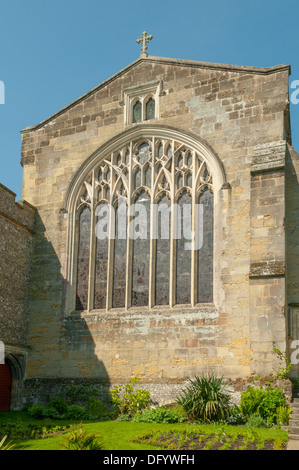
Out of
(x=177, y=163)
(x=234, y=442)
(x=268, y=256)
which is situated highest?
(x=177, y=163)

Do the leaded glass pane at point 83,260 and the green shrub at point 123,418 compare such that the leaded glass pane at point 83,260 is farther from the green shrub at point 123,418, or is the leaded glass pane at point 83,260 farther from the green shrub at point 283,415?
the green shrub at point 283,415

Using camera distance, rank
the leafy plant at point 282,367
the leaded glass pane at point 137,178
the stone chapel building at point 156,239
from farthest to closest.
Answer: the leaded glass pane at point 137,178, the stone chapel building at point 156,239, the leafy plant at point 282,367

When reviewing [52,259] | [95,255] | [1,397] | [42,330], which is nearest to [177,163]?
[95,255]

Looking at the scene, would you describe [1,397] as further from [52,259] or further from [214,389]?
[214,389]

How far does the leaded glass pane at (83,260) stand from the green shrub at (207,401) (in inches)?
194

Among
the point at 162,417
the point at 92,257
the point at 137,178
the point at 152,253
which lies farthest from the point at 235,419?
the point at 137,178

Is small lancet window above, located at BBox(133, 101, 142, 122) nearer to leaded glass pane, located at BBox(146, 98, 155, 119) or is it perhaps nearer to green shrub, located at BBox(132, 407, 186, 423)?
leaded glass pane, located at BBox(146, 98, 155, 119)

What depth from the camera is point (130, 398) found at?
597 inches

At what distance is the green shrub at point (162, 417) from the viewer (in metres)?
13.1

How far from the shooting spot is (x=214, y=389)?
13.5 meters

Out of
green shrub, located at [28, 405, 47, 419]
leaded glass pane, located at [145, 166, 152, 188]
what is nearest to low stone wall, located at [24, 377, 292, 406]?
green shrub, located at [28, 405, 47, 419]

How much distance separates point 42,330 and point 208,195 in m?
6.68

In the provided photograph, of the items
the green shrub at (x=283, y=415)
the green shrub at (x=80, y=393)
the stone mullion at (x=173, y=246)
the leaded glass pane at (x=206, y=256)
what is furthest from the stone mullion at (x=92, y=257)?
the green shrub at (x=283, y=415)

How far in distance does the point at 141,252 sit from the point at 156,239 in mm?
643
